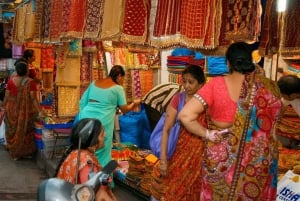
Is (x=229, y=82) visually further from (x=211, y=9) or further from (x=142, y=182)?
(x=142, y=182)

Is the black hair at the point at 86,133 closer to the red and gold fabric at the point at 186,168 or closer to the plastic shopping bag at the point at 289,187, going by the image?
the red and gold fabric at the point at 186,168

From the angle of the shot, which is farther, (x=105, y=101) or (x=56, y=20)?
(x=56, y=20)

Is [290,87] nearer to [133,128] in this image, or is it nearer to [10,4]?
[133,128]

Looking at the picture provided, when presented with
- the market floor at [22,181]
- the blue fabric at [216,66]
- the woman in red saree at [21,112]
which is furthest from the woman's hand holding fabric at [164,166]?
the woman in red saree at [21,112]

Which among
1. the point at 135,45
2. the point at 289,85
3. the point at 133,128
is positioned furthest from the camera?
the point at 133,128

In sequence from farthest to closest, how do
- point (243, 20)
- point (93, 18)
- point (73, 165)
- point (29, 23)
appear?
1. point (29, 23)
2. point (93, 18)
3. point (243, 20)
4. point (73, 165)

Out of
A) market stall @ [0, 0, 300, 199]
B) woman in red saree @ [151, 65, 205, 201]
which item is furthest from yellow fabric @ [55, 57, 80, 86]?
woman in red saree @ [151, 65, 205, 201]

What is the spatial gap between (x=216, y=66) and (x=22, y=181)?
3.19 m

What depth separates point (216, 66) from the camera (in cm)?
523

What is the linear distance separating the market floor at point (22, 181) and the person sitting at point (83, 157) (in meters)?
2.65

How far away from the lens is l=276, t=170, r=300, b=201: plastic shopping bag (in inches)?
134

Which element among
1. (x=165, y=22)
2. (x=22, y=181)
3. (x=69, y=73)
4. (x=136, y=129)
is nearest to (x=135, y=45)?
(x=165, y=22)

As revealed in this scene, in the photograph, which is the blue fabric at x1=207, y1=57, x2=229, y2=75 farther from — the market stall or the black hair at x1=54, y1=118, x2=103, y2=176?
the black hair at x1=54, y1=118, x2=103, y2=176

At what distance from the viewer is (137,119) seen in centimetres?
724
